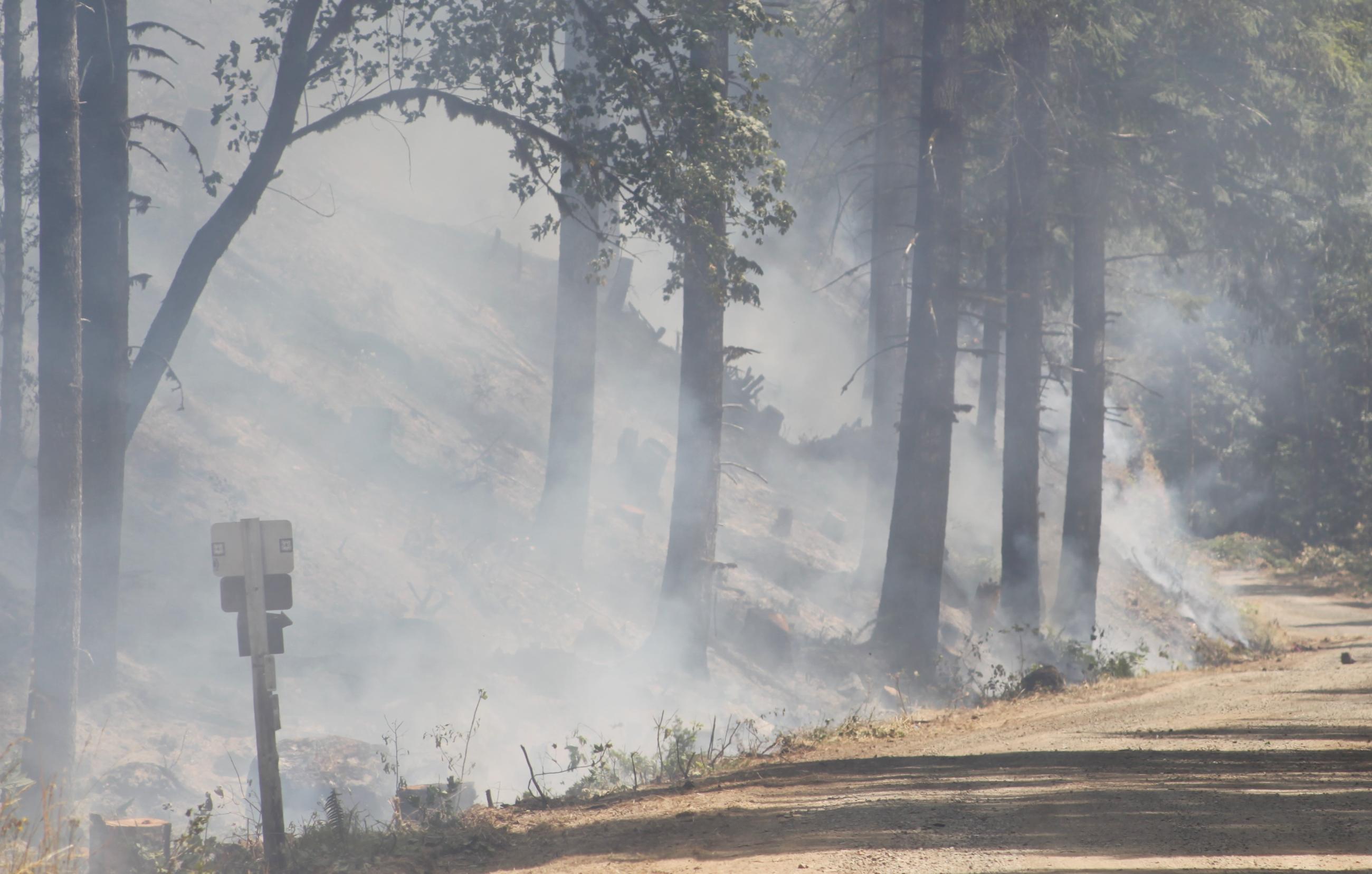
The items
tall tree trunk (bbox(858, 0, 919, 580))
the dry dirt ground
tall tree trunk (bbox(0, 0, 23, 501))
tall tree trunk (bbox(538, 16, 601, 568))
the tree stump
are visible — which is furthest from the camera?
tall tree trunk (bbox(858, 0, 919, 580))

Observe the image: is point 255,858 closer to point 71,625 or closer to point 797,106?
point 71,625

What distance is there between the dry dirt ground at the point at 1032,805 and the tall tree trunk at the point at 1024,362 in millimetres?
7550

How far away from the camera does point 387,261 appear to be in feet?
96.4

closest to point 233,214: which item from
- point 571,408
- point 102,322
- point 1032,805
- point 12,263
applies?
point 102,322

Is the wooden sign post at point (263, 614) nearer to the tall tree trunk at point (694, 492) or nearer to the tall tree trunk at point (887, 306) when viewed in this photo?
the tall tree trunk at point (694, 492)

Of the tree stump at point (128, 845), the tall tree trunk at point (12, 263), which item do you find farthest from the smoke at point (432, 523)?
the tree stump at point (128, 845)

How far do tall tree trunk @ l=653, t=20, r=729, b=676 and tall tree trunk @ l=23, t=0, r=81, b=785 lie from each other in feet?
21.9

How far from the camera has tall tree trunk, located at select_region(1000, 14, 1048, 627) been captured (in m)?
16.4

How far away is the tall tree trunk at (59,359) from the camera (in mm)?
10039

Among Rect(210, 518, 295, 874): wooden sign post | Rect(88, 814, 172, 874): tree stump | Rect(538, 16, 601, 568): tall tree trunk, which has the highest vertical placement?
Rect(538, 16, 601, 568): tall tree trunk

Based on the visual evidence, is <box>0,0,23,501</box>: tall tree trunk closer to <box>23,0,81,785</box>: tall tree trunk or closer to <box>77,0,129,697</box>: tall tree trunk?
<box>77,0,129,697</box>: tall tree trunk

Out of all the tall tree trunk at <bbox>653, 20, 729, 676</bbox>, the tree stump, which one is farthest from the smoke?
the tree stump

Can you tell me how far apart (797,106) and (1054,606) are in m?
13.9

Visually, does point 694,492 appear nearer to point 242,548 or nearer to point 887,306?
point 887,306
